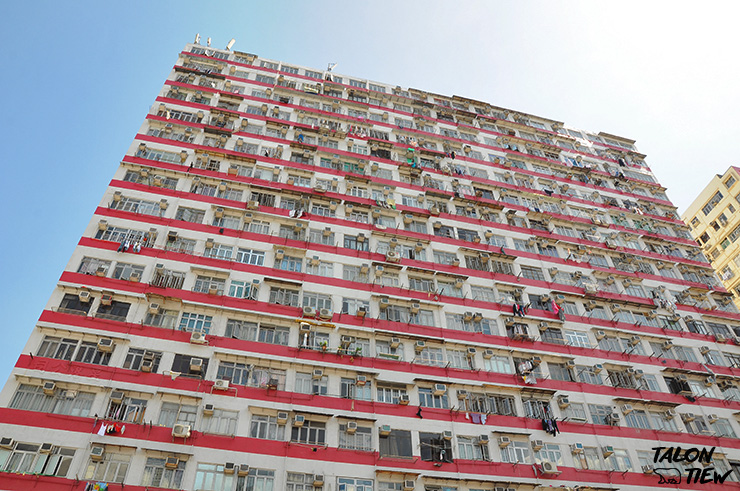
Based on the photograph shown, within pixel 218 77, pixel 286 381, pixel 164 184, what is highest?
pixel 218 77

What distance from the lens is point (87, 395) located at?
22734 mm

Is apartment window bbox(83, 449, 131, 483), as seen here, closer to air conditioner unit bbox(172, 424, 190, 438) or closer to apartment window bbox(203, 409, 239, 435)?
air conditioner unit bbox(172, 424, 190, 438)

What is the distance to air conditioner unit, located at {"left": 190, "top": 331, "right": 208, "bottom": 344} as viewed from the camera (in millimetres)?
24922

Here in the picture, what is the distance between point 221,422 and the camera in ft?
76.7

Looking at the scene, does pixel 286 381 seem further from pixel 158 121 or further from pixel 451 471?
pixel 158 121

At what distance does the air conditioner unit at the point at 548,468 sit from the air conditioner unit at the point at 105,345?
21.7 metres

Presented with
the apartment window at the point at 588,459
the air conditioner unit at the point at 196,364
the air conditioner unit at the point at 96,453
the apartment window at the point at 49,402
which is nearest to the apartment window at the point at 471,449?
the apartment window at the point at 588,459

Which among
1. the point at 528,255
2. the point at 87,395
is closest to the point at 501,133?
the point at 528,255

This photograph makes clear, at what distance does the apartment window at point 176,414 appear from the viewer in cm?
2288

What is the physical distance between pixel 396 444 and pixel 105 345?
14.6 m

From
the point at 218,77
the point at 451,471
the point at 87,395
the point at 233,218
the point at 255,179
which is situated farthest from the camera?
the point at 218,77

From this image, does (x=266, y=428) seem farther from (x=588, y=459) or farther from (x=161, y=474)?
(x=588, y=459)

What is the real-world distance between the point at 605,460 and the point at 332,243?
63.3 feet

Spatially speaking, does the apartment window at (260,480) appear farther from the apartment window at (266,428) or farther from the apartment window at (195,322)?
the apartment window at (195,322)
